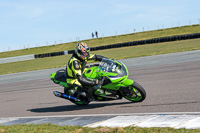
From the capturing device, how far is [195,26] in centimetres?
5094

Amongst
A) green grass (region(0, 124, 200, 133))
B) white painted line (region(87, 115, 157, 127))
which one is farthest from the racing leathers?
green grass (region(0, 124, 200, 133))

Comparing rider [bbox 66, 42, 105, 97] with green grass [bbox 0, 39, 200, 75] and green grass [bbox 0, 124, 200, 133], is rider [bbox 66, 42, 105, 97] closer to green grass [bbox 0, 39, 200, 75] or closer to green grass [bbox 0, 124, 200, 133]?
green grass [bbox 0, 124, 200, 133]

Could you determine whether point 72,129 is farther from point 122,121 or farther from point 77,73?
point 77,73

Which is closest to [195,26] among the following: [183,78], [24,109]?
[183,78]

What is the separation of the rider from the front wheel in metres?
0.81

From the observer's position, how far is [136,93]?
282 inches

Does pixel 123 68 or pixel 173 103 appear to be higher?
pixel 123 68

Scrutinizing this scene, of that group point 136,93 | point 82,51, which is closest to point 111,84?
point 136,93

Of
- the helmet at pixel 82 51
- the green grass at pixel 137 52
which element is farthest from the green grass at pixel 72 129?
the green grass at pixel 137 52

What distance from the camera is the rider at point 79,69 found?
7.24 m

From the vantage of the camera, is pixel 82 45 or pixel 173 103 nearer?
pixel 173 103

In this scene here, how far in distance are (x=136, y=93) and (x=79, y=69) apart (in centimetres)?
153

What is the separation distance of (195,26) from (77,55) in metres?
47.3

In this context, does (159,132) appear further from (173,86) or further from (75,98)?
(173,86)
